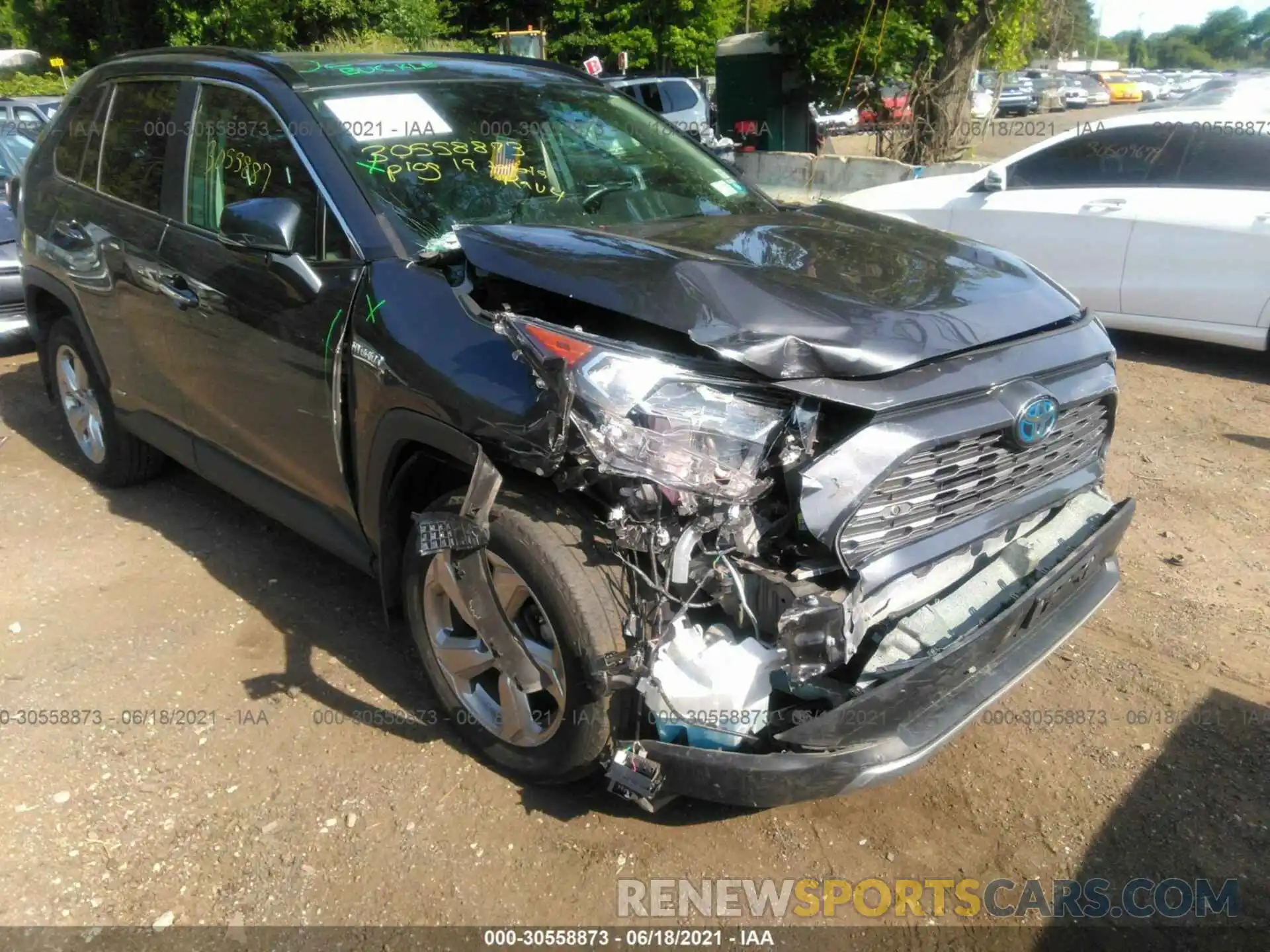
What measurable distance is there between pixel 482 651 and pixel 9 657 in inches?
79.9

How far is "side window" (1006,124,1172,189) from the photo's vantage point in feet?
21.6

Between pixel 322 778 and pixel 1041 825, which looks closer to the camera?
pixel 1041 825

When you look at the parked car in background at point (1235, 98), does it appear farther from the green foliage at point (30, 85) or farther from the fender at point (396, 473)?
the green foliage at point (30, 85)

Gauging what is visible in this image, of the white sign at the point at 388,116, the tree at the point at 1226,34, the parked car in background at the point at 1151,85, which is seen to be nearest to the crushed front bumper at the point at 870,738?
the white sign at the point at 388,116

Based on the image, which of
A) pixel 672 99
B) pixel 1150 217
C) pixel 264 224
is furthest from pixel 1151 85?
pixel 264 224

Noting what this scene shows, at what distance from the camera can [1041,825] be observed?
2.81 metres

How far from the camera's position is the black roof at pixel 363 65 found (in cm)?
352

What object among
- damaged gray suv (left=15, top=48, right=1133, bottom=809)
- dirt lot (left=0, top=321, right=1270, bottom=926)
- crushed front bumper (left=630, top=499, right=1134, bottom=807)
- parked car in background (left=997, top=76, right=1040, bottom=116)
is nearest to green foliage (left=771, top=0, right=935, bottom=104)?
dirt lot (left=0, top=321, right=1270, bottom=926)

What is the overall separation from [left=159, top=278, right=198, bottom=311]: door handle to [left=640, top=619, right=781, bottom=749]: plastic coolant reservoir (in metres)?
2.31

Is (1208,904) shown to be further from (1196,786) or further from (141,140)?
(141,140)

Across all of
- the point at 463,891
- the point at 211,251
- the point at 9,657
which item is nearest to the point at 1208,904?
the point at 463,891

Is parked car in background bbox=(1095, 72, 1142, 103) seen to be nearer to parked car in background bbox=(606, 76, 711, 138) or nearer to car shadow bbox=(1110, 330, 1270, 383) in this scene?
parked car in background bbox=(606, 76, 711, 138)

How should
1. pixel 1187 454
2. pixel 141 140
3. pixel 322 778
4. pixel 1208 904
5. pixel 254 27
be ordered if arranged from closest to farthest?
pixel 1208 904, pixel 322 778, pixel 141 140, pixel 1187 454, pixel 254 27

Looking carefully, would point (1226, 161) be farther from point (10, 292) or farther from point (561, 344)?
point (10, 292)
